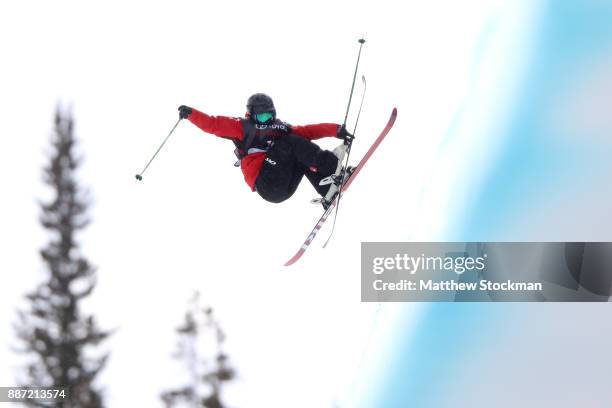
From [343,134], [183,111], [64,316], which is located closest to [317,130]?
[343,134]

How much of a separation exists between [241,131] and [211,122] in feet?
1.79

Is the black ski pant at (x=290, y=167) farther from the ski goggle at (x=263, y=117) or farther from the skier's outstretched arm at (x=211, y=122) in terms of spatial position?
the skier's outstretched arm at (x=211, y=122)

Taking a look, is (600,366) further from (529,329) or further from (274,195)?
(274,195)

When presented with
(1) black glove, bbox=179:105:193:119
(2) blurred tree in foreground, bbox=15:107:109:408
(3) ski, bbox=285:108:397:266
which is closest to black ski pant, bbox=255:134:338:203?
(3) ski, bbox=285:108:397:266

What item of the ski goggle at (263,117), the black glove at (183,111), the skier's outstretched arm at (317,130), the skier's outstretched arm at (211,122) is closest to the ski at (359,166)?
the skier's outstretched arm at (317,130)

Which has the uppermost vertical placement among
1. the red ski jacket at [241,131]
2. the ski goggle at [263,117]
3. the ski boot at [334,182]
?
the ski goggle at [263,117]

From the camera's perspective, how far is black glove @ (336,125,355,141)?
49.3 ft

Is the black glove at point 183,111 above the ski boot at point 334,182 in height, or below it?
above

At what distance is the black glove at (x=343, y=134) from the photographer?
15.0 metres

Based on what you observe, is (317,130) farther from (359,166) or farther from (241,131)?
(241,131)

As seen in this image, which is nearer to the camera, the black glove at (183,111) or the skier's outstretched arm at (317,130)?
the black glove at (183,111)

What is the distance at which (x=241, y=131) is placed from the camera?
15.0 meters

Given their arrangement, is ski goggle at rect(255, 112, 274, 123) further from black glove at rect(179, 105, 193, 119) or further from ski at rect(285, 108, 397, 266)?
ski at rect(285, 108, 397, 266)

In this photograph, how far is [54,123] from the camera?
29766 millimetres
